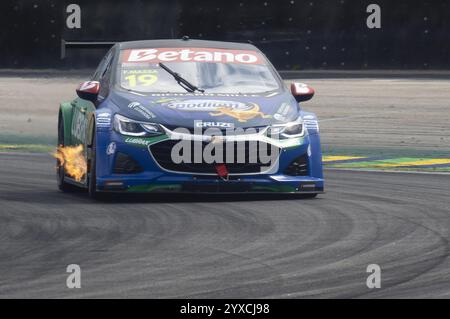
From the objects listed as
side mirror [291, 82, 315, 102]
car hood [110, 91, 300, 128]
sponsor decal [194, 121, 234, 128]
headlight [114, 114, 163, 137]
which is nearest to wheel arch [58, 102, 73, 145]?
car hood [110, 91, 300, 128]

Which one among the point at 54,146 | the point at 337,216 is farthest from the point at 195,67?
the point at 54,146

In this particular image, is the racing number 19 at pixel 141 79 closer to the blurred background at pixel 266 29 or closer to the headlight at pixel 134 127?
the headlight at pixel 134 127

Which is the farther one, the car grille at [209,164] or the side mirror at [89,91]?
the side mirror at [89,91]

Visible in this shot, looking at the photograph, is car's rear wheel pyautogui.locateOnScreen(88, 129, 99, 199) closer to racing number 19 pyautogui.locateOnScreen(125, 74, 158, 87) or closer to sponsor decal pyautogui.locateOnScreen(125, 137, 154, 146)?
sponsor decal pyautogui.locateOnScreen(125, 137, 154, 146)

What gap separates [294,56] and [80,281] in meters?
17.5

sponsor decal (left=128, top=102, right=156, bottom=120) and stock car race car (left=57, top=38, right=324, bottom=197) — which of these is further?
sponsor decal (left=128, top=102, right=156, bottom=120)

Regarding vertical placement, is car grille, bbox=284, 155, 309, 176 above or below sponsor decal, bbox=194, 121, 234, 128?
below

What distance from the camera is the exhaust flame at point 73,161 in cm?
1213

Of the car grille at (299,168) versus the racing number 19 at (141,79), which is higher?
the racing number 19 at (141,79)

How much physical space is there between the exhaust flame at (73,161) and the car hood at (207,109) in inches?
27.1

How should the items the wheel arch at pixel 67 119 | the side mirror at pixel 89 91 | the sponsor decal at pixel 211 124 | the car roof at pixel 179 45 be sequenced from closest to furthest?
the sponsor decal at pixel 211 124 < the side mirror at pixel 89 91 < the car roof at pixel 179 45 < the wheel arch at pixel 67 119

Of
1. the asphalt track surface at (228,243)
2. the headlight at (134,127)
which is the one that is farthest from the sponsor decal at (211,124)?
the asphalt track surface at (228,243)

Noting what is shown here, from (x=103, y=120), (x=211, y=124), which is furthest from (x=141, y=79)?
(x=211, y=124)

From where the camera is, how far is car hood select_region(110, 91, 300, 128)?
37.0ft
